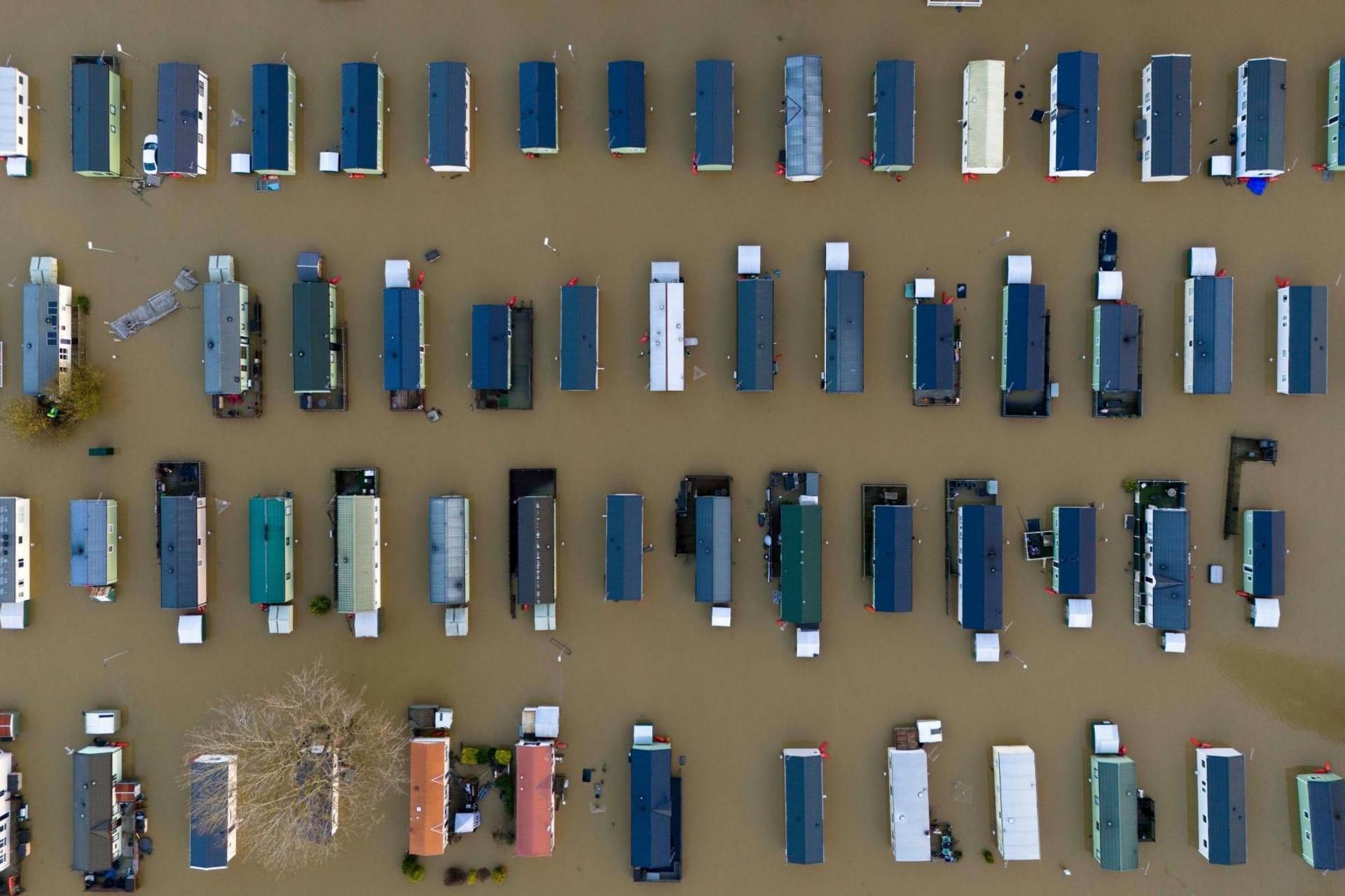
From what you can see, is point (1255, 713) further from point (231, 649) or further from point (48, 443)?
point (48, 443)

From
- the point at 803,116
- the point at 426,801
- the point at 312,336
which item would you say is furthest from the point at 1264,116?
the point at 426,801

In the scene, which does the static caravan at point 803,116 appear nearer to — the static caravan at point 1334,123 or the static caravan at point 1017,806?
the static caravan at point 1334,123

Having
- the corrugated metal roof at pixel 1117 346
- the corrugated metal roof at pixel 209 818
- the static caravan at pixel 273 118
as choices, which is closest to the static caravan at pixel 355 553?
the corrugated metal roof at pixel 209 818

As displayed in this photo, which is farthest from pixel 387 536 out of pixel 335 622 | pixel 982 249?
pixel 982 249

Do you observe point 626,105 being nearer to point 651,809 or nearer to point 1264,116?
point 1264,116

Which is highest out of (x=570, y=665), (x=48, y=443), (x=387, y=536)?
(x=48, y=443)

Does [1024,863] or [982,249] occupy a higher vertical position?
[982,249]
